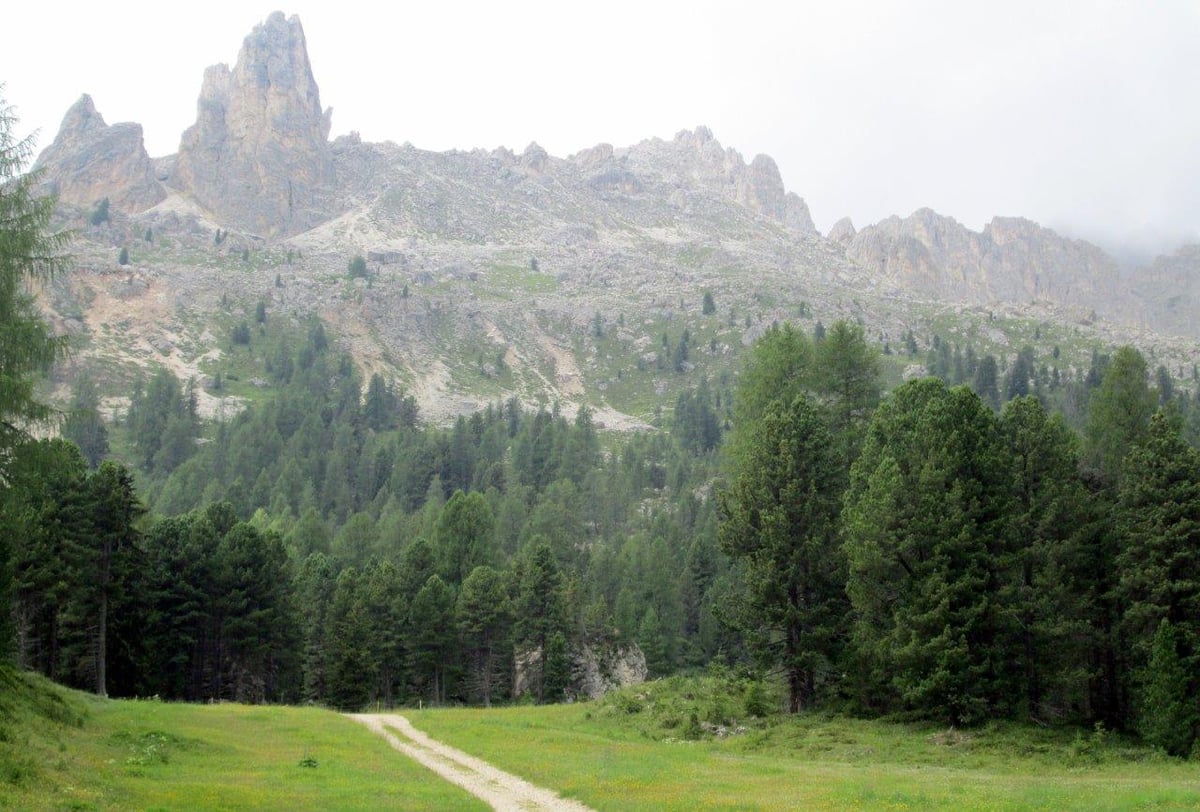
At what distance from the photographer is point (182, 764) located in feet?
83.9

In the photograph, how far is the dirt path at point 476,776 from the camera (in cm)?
2231

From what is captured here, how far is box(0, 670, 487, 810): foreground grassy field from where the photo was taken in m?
18.5

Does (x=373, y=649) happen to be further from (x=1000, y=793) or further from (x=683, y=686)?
(x=1000, y=793)

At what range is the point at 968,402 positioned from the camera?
42.2 meters

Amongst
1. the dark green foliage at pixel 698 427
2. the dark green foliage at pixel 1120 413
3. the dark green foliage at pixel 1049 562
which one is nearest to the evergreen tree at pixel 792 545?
the dark green foliage at pixel 1049 562

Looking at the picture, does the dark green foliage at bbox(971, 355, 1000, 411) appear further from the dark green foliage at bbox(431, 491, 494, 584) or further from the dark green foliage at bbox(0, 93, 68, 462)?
the dark green foliage at bbox(0, 93, 68, 462)

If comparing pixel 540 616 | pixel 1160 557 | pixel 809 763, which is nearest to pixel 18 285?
pixel 809 763

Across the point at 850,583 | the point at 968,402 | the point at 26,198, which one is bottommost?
the point at 850,583

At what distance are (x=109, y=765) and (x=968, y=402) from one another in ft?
121

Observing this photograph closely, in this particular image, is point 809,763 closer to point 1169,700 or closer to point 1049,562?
point 1169,700

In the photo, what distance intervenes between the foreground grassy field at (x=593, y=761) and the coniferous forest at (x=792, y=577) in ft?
12.5

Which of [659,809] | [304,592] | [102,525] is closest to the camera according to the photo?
[659,809]

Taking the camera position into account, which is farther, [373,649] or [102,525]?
[373,649]

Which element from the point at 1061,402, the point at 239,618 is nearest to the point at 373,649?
the point at 239,618
